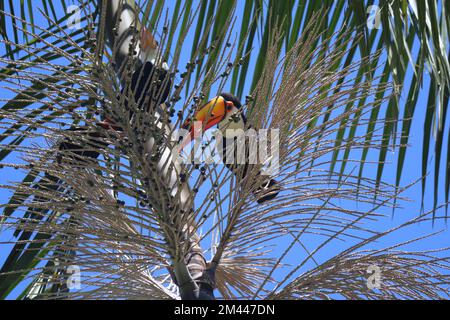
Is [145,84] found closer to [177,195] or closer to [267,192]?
[177,195]

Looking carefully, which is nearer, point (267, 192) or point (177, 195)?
point (177, 195)

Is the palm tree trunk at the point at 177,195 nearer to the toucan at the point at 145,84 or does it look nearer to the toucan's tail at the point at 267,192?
the toucan at the point at 145,84

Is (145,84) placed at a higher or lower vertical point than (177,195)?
higher

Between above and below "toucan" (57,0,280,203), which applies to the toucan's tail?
below

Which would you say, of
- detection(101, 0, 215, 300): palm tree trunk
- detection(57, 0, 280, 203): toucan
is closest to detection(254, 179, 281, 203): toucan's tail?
detection(57, 0, 280, 203): toucan

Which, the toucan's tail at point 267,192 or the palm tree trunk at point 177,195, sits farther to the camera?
the toucan's tail at point 267,192

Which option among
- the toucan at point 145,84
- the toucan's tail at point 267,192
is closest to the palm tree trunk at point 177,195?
the toucan at point 145,84

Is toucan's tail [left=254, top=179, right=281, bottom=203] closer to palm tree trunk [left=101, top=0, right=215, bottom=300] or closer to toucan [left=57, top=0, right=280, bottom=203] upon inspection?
toucan [left=57, top=0, right=280, bottom=203]

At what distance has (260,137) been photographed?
3.52ft

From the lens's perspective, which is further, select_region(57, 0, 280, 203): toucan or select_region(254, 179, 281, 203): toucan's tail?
select_region(254, 179, 281, 203): toucan's tail

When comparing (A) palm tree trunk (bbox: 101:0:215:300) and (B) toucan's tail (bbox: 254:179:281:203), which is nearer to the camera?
(A) palm tree trunk (bbox: 101:0:215:300)

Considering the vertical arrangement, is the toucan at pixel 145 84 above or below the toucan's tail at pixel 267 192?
above

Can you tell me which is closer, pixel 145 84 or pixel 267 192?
pixel 145 84
